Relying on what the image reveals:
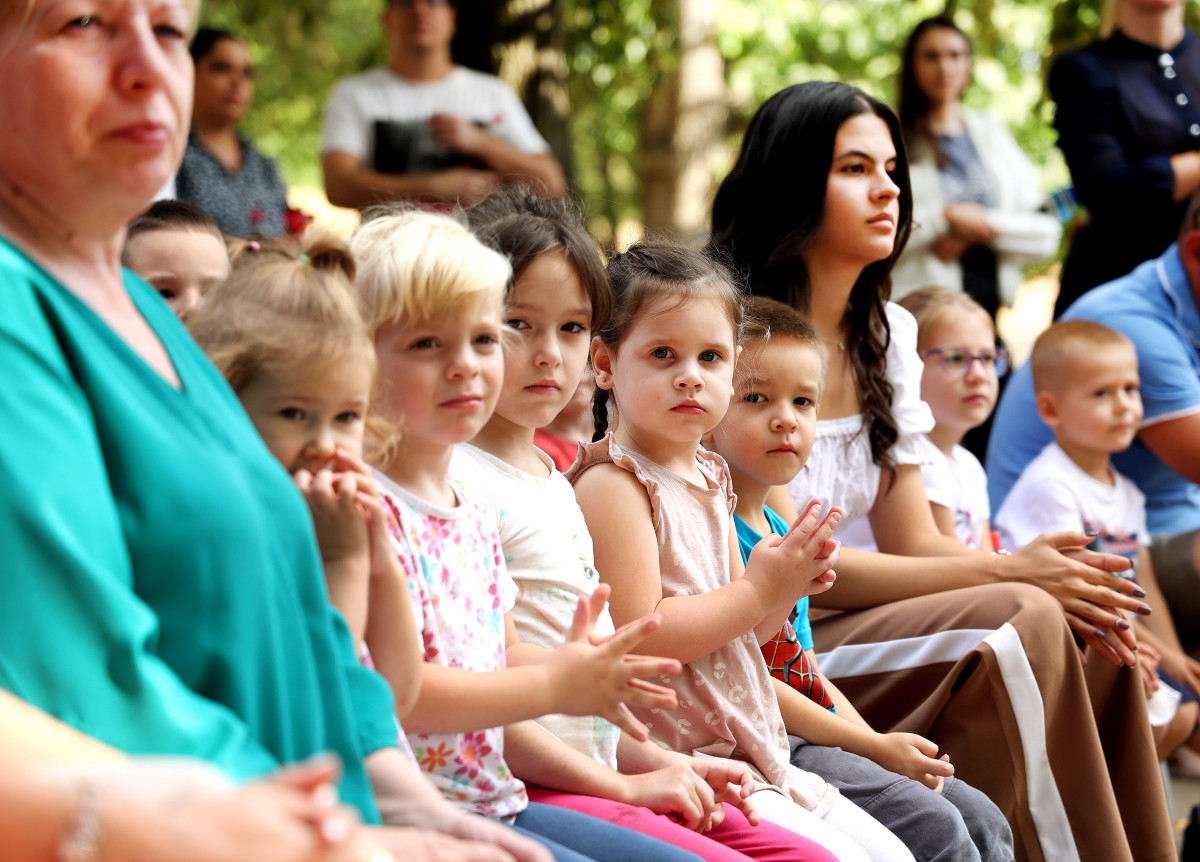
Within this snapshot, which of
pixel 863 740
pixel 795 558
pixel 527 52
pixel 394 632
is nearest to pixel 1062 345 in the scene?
pixel 863 740

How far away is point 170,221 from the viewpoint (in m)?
2.32

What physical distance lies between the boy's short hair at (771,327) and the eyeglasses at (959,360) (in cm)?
92

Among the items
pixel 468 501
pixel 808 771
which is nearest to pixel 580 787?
pixel 468 501

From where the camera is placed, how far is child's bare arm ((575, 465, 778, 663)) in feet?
6.87

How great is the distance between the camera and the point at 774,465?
2469 millimetres

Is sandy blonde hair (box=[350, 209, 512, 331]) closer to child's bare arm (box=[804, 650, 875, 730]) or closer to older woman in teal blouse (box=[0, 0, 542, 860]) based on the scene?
older woman in teal blouse (box=[0, 0, 542, 860])

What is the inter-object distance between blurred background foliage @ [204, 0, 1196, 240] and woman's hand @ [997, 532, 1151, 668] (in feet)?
12.5

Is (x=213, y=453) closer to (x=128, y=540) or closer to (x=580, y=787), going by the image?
(x=128, y=540)

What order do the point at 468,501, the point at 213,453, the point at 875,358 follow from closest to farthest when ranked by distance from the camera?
the point at 213,453, the point at 468,501, the point at 875,358

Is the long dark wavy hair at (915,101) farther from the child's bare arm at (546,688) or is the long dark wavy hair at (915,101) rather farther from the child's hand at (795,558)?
the child's bare arm at (546,688)

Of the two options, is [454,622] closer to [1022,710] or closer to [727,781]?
[727,781]

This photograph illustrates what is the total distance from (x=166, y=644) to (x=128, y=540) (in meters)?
0.10

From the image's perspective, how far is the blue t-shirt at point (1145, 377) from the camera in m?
3.85

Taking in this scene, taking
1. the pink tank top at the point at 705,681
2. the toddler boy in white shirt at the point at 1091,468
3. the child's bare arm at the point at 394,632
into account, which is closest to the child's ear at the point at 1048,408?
the toddler boy in white shirt at the point at 1091,468
